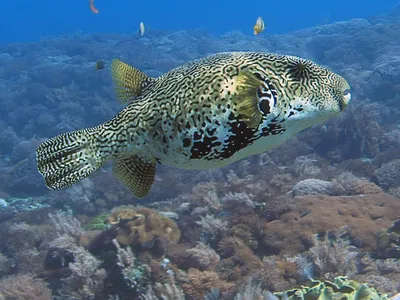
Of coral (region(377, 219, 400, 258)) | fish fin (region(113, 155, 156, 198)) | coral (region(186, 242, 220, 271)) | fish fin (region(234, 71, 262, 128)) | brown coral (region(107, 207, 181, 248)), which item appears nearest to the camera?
fish fin (region(234, 71, 262, 128))

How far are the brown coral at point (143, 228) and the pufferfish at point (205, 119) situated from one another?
4.16 meters

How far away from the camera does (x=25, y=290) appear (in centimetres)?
623

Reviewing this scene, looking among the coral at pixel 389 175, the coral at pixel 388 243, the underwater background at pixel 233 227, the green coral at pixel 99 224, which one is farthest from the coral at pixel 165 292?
the coral at pixel 389 175

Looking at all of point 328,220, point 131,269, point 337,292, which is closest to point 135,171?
point 337,292

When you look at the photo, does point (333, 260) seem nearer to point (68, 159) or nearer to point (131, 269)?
point (131, 269)

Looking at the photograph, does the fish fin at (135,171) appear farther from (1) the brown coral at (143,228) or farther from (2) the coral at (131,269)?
(1) the brown coral at (143,228)

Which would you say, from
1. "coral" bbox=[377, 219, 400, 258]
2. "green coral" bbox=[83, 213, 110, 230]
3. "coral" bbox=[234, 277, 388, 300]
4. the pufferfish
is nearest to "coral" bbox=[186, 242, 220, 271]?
"coral" bbox=[234, 277, 388, 300]

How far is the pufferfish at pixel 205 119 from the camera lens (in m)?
2.36

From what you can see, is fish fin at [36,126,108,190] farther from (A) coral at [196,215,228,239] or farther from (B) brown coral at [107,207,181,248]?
(A) coral at [196,215,228,239]

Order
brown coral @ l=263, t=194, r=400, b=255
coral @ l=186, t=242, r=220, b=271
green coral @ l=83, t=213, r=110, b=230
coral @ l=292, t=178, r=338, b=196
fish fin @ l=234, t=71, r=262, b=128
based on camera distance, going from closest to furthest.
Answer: fish fin @ l=234, t=71, r=262, b=128 → coral @ l=186, t=242, r=220, b=271 → brown coral @ l=263, t=194, r=400, b=255 → green coral @ l=83, t=213, r=110, b=230 → coral @ l=292, t=178, r=338, b=196

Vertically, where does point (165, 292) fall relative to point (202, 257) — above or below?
below

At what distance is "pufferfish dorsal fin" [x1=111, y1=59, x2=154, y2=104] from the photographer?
292cm

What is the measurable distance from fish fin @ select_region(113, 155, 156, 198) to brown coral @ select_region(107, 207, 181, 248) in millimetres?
4140

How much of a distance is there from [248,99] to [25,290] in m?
5.86
